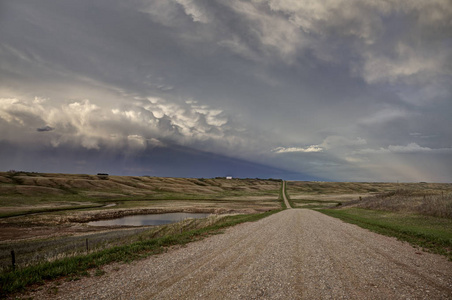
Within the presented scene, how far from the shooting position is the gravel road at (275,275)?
8.06 m

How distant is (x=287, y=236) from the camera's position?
1872 centimetres

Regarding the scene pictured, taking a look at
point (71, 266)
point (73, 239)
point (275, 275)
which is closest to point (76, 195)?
point (73, 239)

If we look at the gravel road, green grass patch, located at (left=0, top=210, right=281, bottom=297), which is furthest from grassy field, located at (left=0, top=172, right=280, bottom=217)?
the gravel road

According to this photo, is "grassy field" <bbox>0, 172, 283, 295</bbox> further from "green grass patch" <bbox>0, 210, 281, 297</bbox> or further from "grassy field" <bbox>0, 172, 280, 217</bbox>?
"grassy field" <bbox>0, 172, 280, 217</bbox>

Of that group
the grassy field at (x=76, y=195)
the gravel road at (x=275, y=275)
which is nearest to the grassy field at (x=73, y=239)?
the grassy field at (x=76, y=195)

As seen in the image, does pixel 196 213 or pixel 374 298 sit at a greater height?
pixel 374 298

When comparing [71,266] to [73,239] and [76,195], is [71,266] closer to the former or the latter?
[73,239]

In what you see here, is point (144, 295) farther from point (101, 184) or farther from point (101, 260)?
point (101, 184)

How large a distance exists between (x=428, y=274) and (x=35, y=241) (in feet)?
131

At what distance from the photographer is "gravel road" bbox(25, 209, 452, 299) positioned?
8.06m

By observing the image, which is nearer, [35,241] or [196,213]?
[35,241]

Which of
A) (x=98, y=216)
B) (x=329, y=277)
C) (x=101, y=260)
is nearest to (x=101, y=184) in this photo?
(x=98, y=216)

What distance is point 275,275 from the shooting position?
9.81 meters

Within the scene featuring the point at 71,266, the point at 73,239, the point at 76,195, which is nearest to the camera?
the point at 71,266
